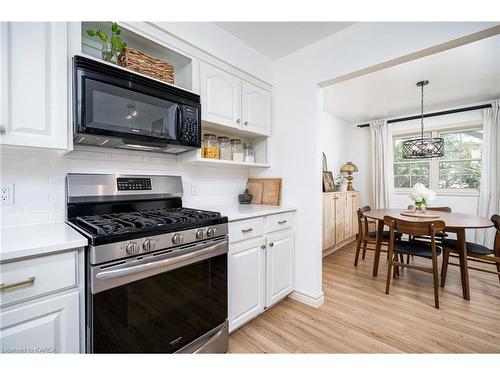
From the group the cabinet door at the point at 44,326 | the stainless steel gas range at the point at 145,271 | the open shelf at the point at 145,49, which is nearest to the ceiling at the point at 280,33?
the open shelf at the point at 145,49

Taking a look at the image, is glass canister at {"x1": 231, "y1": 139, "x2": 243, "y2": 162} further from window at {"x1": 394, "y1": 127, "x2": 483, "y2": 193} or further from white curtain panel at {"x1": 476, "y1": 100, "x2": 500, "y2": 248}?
white curtain panel at {"x1": 476, "y1": 100, "x2": 500, "y2": 248}

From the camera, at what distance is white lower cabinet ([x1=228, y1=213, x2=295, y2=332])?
65.1 inches

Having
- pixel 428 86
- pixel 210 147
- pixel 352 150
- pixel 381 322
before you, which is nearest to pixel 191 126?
pixel 210 147

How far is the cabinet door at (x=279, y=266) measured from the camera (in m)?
1.95

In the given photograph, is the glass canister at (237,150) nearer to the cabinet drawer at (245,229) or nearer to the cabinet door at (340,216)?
the cabinet drawer at (245,229)

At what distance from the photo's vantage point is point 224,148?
83.0 inches

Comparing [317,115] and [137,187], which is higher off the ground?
[317,115]

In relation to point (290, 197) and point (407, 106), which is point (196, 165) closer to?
point (290, 197)

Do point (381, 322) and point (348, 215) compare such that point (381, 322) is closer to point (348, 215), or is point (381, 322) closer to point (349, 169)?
point (348, 215)

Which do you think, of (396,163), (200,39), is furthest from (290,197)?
(396,163)

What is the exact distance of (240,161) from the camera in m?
2.13
